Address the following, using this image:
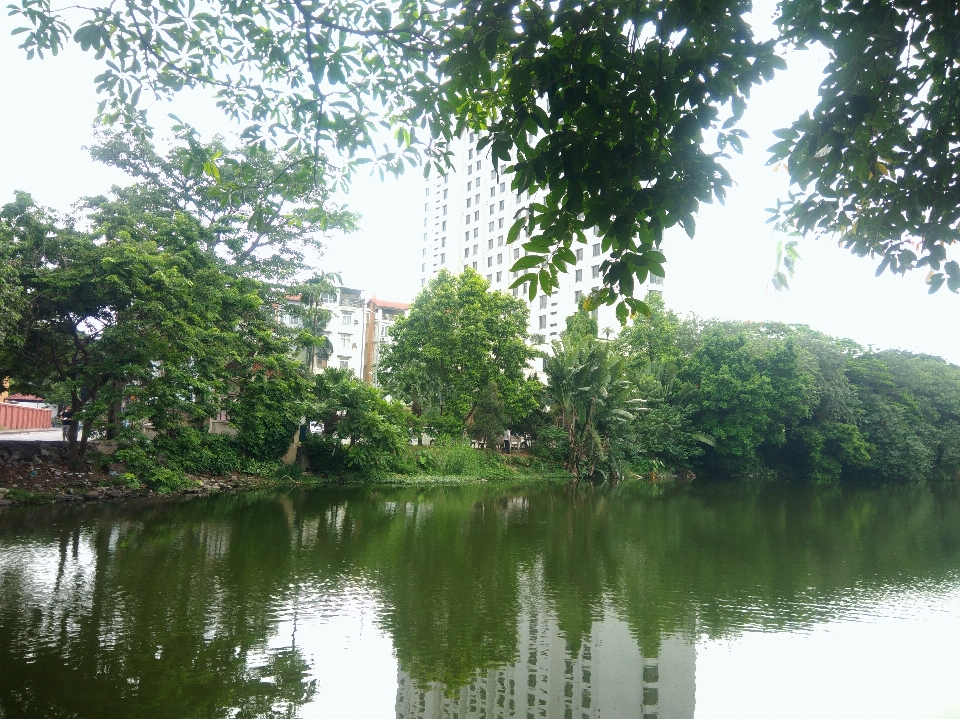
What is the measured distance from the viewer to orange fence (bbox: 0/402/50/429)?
30.9 m

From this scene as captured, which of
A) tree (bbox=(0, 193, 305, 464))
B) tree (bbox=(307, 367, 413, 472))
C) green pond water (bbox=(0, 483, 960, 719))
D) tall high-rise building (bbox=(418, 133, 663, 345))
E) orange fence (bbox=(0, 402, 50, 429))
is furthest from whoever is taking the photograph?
tall high-rise building (bbox=(418, 133, 663, 345))

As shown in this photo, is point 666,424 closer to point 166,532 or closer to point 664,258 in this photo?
point 166,532

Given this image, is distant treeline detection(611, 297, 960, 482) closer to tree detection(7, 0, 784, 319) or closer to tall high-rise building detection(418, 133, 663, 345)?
tall high-rise building detection(418, 133, 663, 345)

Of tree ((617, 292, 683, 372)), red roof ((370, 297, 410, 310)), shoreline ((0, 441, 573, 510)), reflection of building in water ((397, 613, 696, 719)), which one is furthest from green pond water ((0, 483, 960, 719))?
red roof ((370, 297, 410, 310))

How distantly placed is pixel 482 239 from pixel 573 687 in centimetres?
4607

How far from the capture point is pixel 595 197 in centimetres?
315

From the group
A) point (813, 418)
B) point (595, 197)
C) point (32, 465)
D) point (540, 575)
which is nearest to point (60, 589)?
point (540, 575)

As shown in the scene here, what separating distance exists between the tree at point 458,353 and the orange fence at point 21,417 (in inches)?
723

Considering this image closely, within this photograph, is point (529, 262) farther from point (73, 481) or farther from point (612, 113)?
point (73, 481)

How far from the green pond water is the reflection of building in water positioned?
0.02m

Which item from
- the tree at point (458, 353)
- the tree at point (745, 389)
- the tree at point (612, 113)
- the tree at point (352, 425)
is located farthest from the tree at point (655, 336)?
the tree at point (612, 113)

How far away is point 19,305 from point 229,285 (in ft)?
20.0

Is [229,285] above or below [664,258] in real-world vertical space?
above

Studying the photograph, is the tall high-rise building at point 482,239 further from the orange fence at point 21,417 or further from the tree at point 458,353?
the orange fence at point 21,417
